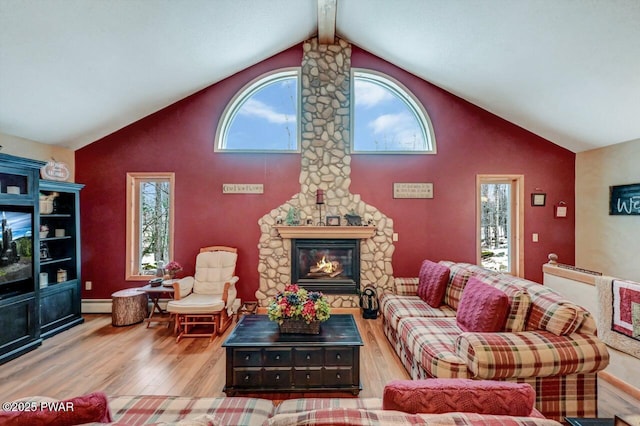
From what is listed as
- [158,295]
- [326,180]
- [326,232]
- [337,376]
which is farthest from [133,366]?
[326,180]

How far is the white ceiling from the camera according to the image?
8.69 ft

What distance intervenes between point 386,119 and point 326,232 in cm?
210

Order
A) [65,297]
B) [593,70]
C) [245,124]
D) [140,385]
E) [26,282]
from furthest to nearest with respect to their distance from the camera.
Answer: [245,124] < [65,297] < [26,282] < [593,70] < [140,385]

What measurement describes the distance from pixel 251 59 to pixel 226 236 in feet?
8.95

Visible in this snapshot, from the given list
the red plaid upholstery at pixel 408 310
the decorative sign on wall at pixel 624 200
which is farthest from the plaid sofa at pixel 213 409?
the decorative sign on wall at pixel 624 200

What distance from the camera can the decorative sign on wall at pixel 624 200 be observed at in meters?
3.78

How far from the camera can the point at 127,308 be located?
4.00 meters

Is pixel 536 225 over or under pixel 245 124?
under

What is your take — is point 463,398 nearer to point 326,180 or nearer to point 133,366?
point 133,366

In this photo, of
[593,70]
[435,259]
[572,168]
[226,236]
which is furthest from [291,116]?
[572,168]

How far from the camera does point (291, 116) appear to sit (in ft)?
15.5

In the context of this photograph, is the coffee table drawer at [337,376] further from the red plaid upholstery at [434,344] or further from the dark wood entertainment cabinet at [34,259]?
the dark wood entertainment cabinet at [34,259]

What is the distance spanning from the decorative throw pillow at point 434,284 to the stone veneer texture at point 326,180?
984mm

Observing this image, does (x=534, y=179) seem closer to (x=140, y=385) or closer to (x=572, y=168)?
(x=572, y=168)
